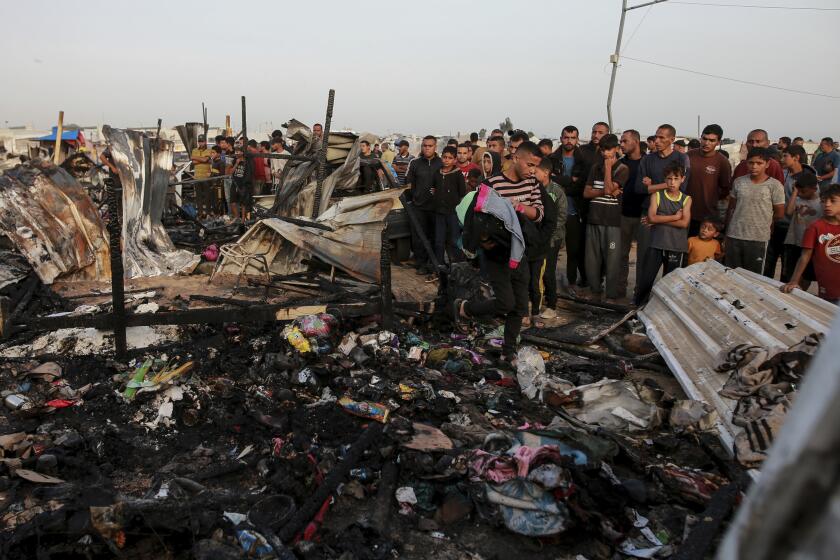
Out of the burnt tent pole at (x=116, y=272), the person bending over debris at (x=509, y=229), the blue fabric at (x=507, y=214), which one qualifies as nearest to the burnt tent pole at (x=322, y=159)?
the burnt tent pole at (x=116, y=272)

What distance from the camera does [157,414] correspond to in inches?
170

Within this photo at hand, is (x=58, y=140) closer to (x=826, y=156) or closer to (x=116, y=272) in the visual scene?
(x=116, y=272)

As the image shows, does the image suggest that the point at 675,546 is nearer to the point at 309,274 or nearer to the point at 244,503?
the point at 244,503

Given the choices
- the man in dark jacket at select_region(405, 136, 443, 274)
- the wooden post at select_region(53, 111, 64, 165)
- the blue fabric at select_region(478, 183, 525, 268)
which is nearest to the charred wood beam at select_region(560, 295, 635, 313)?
the man in dark jacket at select_region(405, 136, 443, 274)

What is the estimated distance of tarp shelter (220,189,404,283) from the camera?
24.9 ft

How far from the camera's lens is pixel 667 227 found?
21.1ft

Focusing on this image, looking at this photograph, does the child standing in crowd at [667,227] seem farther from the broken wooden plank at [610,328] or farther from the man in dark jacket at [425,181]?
the man in dark jacket at [425,181]

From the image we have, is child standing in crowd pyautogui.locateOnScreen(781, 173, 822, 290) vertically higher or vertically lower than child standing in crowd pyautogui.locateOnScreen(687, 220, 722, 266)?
higher

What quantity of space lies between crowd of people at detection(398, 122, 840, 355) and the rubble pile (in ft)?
3.85

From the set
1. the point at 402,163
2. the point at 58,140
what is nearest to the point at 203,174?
the point at 58,140

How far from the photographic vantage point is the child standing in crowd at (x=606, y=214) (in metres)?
7.04

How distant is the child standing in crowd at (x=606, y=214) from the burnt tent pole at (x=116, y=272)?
205 inches

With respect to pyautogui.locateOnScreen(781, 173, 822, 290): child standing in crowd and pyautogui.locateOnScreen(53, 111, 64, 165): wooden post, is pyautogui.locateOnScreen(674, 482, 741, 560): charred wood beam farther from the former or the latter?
pyautogui.locateOnScreen(53, 111, 64, 165): wooden post

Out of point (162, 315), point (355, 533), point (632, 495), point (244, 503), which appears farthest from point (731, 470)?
point (162, 315)
